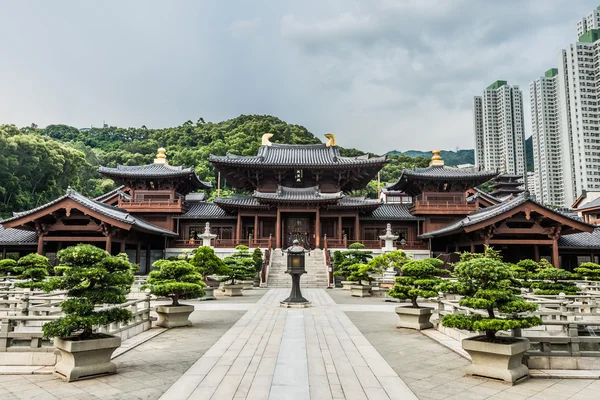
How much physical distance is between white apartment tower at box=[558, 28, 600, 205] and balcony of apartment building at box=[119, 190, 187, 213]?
278ft

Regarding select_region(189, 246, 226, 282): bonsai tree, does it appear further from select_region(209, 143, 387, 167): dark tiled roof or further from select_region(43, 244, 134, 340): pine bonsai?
select_region(209, 143, 387, 167): dark tiled roof

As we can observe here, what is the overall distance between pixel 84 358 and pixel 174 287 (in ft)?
15.3

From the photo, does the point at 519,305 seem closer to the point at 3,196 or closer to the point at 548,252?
the point at 548,252

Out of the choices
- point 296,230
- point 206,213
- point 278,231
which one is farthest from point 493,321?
point 206,213

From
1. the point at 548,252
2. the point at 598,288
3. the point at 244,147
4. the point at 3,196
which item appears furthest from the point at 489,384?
the point at 244,147

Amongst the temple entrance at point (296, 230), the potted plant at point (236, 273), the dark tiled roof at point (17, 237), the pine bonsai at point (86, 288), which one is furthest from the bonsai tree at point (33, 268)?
the temple entrance at point (296, 230)

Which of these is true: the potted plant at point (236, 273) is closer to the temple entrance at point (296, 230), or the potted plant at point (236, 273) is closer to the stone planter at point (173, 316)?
the stone planter at point (173, 316)

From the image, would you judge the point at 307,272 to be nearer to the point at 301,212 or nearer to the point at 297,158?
the point at 301,212

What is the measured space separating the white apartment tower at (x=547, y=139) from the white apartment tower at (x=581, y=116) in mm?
5140

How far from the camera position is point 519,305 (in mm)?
7395

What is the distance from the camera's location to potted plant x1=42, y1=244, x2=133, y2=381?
280 inches

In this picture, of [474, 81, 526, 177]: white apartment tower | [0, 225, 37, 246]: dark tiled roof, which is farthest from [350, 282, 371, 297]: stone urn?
[474, 81, 526, 177]: white apartment tower

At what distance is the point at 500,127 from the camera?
→ 382ft

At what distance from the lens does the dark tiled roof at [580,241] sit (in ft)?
99.9
